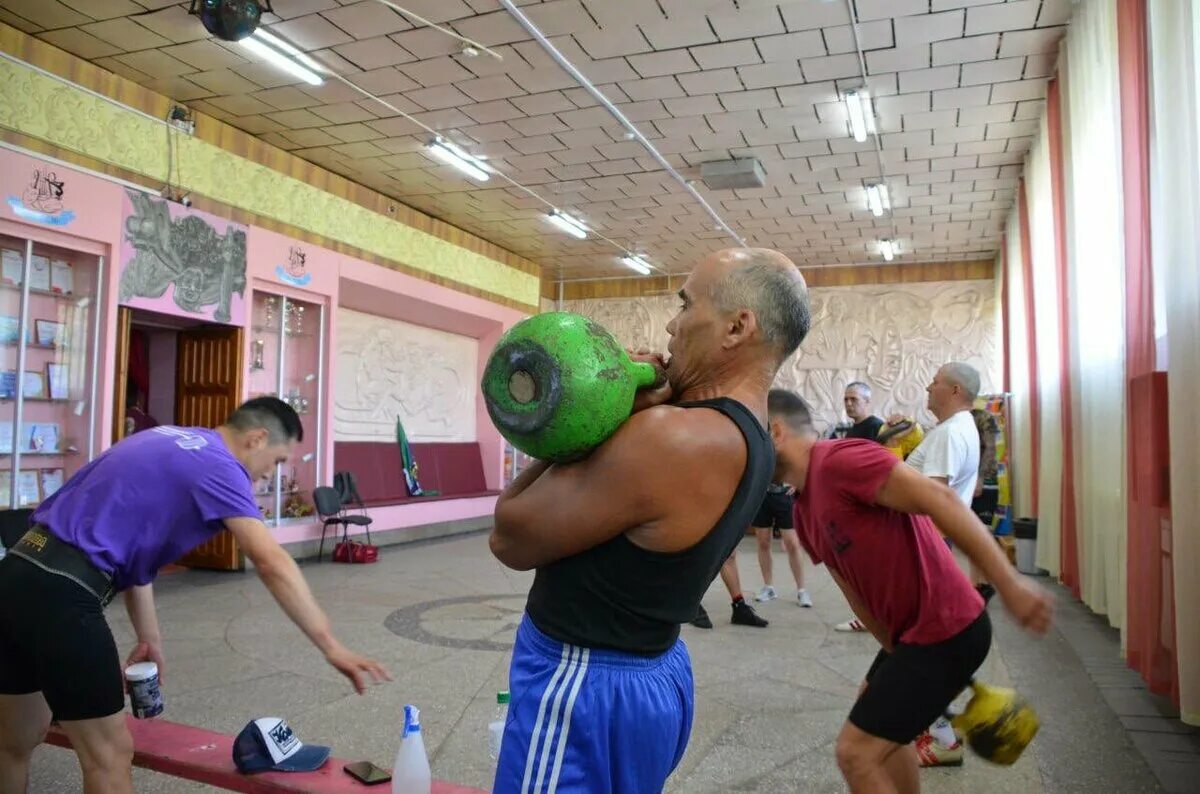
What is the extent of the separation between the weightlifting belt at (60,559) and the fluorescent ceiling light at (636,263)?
1060 cm

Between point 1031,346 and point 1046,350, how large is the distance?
0.84 m

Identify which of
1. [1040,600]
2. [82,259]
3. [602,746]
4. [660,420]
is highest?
[82,259]

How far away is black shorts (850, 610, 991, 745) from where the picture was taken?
1.95 meters

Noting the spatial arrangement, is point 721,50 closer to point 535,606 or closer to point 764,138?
point 764,138

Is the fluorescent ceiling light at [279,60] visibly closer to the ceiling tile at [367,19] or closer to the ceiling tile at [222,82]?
the ceiling tile at [222,82]

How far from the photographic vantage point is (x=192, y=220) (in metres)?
6.69

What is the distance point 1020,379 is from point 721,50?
5.74m

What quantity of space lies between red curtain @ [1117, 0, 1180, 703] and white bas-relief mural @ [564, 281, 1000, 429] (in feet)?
27.1

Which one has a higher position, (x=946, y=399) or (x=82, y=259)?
(x=82, y=259)

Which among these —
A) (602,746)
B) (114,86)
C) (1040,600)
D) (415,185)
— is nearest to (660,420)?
(602,746)

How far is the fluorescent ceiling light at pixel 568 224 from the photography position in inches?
397

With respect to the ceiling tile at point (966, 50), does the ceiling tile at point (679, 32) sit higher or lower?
higher

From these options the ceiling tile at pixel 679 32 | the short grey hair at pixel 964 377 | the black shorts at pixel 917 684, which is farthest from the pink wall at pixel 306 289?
the black shorts at pixel 917 684

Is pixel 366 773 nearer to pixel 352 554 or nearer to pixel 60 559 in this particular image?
pixel 60 559
